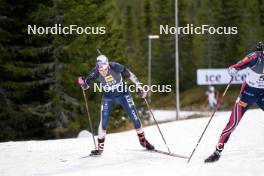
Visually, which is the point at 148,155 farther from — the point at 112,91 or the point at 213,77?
the point at 213,77

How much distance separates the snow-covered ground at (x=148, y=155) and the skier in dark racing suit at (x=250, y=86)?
0.68 metres

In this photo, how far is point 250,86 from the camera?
8.95 meters

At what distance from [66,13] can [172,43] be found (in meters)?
41.6

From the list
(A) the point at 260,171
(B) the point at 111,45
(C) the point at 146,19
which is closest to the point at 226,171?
(A) the point at 260,171

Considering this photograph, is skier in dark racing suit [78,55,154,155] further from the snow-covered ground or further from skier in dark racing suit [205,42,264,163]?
skier in dark racing suit [205,42,264,163]

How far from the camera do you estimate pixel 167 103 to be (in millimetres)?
62094

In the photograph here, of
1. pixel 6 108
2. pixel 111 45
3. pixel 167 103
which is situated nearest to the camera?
pixel 6 108

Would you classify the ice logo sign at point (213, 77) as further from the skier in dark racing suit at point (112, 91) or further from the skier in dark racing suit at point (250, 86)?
the skier in dark racing suit at point (250, 86)

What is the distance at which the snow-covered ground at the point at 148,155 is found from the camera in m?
8.55

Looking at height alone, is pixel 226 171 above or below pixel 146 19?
below

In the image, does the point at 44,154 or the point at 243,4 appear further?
the point at 243,4

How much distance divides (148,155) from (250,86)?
294 cm

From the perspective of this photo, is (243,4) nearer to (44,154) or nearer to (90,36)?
(90,36)

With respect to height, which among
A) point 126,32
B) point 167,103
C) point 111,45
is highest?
point 126,32
